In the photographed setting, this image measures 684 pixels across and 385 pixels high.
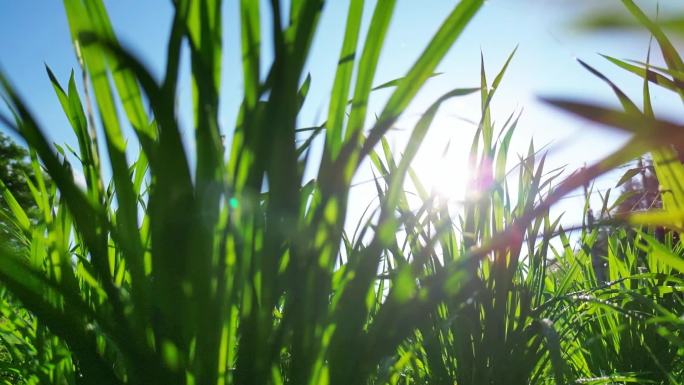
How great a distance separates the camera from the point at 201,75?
0.40 meters

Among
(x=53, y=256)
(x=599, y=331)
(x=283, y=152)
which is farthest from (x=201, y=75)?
(x=599, y=331)

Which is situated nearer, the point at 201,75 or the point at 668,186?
the point at 201,75

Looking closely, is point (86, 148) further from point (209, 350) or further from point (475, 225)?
point (475, 225)

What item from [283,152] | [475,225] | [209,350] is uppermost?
[475,225]

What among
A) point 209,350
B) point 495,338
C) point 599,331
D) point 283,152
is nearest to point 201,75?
point 283,152

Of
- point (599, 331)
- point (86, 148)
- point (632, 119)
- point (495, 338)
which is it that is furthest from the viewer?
point (599, 331)

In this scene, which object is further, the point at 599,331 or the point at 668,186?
the point at 599,331

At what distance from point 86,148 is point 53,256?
0.42 feet

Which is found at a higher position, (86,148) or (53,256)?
(86,148)

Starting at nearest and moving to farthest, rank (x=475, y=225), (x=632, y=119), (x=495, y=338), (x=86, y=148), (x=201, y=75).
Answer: (x=632, y=119) < (x=201, y=75) < (x=86, y=148) < (x=495, y=338) < (x=475, y=225)

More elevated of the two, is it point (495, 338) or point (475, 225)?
point (475, 225)

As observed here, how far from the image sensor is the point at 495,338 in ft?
2.91

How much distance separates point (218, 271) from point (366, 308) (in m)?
0.13

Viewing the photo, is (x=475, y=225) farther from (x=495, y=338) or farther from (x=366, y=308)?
(x=366, y=308)
